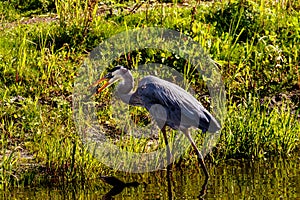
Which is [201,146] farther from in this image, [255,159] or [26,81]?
[26,81]

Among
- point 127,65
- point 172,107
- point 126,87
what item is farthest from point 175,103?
point 127,65

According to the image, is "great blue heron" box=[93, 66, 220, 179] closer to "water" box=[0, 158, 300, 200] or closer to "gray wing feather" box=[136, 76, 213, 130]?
"gray wing feather" box=[136, 76, 213, 130]

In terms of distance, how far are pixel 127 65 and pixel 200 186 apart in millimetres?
3227

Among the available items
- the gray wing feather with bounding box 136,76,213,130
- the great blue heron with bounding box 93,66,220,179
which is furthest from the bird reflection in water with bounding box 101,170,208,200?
the gray wing feather with bounding box 136,76,213,130

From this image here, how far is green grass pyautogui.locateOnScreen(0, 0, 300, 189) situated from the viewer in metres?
8.62

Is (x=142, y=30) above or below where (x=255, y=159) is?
above

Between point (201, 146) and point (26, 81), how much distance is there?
107 inches

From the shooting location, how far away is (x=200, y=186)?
25.8 feet

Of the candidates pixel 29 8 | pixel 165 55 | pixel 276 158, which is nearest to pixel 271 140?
pixel 276 158

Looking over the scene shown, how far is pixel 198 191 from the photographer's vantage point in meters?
7.70

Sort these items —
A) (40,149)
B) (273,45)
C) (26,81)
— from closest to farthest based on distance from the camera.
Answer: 1. (40,149)
2. (26,81)
3. (273,45)

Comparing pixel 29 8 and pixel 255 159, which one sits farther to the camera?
pixel 29 8

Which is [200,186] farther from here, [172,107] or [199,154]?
[172,107]

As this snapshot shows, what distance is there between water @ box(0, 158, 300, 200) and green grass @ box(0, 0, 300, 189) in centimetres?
25
